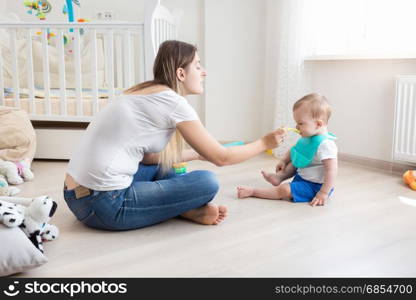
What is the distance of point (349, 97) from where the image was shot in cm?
270

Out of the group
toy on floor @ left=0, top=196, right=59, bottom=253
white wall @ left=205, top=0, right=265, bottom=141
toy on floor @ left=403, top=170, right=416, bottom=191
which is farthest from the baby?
white wall @ left=205, top=0, right=265, bottom=141

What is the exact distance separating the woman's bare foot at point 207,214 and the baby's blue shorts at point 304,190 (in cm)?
41

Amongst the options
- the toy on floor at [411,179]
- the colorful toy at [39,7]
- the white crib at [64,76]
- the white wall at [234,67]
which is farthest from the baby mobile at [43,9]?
the toy on floor at [411,179]

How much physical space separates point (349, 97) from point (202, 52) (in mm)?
1224

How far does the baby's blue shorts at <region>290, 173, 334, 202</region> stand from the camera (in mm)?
1896

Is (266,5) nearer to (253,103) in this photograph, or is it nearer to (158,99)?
(253,103)

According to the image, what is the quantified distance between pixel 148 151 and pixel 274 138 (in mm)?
411

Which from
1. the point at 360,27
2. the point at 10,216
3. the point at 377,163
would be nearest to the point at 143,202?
the point at 10,216

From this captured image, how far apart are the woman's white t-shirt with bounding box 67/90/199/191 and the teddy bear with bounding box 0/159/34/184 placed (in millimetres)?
921

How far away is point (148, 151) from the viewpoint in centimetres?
147

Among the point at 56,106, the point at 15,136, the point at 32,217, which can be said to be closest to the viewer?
the point at 32,217

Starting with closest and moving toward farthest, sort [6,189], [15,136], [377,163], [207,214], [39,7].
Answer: [207,214] < [6,189] < [15,136] < [377,163] < [39,7]

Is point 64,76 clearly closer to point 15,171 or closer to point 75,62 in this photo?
point 75,62

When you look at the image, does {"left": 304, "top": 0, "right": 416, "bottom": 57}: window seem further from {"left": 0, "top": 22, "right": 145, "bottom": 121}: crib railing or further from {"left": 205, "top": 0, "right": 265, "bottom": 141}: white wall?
{"left": 0, "top": 22, "right": 145, "bottom": 121}: crib railing
